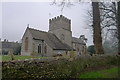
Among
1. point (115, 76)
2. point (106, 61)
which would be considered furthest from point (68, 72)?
point (106, 61)

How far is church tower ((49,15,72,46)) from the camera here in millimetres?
44263

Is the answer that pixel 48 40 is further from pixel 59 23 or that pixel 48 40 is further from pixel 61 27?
Result: pixel 59 23

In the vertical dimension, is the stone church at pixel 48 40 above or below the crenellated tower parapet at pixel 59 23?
below

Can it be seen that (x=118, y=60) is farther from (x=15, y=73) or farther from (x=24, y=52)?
(x=24, y=52)

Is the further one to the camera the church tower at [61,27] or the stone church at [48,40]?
the church tower at [61,27]

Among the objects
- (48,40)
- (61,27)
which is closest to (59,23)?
(61,27)

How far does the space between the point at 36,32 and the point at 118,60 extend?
28.8 meters

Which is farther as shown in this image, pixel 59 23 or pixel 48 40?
pixel 59 23

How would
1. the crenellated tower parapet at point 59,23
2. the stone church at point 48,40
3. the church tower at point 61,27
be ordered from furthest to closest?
the church tower at point 61,27, the crenellated tower parapet at point 59,23, the stone church at point 48,40

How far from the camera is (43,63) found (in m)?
6.49

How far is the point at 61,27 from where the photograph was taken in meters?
44.4

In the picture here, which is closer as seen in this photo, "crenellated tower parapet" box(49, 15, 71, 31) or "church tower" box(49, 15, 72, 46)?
"crenellated tower parapet" box(49, 15, 71, 31)

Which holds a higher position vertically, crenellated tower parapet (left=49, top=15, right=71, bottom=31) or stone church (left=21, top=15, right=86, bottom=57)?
crenellated tower parapet (left=49, top=15, right=71, bottom=31)

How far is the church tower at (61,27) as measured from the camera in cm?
4426
